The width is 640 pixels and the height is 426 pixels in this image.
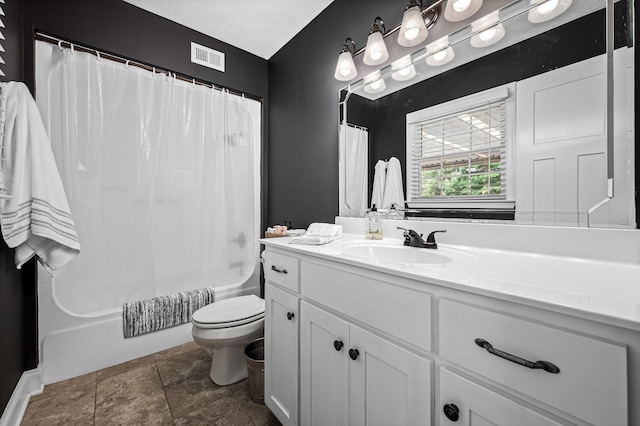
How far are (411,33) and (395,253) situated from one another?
1.08 m

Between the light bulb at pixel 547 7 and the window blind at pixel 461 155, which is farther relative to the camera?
the window blind at pixel 461 155

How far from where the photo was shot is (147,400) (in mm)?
1479

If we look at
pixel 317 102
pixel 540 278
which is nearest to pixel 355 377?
pixel 540 278

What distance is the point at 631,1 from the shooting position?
32.2 inches

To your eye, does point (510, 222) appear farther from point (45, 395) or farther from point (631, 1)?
point (45, 395)

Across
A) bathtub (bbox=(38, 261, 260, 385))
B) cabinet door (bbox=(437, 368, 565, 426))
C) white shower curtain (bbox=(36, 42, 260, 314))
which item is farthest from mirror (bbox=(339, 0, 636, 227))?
bathtub (bbox=(38, 261, 260, 385))

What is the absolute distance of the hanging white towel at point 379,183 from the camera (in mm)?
1528

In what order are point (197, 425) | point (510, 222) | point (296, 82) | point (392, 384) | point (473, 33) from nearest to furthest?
1. point (392, 384)
2. point (510, 222)
3. point (473, 33)
4. point (197, 425)
5. point (296, 82)

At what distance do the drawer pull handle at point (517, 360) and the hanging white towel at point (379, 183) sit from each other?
102cm

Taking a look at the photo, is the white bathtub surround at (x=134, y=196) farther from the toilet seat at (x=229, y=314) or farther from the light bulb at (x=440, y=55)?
the light bulb at (x=440, y=55)

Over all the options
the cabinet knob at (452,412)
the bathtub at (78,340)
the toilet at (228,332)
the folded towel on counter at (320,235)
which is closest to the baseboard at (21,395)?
the bathtub at (78,340)

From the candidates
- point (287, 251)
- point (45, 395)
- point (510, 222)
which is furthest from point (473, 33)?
point (45, 395)

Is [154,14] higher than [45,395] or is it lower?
higher

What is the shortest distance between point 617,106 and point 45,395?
2932 mm
